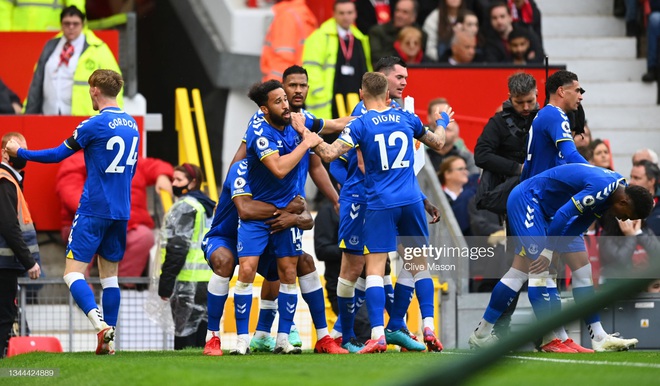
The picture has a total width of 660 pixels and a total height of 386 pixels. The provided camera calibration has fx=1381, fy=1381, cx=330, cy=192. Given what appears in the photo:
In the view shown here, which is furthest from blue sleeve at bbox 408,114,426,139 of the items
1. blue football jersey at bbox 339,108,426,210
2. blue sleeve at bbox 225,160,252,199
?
blue sleeve at bbox 225,160,252,199

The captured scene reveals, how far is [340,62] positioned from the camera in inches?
671

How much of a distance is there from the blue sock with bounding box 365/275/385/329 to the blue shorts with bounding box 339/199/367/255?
45 cm

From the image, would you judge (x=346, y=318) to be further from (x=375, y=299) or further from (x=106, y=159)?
(x=106, y=159)

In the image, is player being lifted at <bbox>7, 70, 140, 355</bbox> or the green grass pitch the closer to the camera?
the green grass pitch

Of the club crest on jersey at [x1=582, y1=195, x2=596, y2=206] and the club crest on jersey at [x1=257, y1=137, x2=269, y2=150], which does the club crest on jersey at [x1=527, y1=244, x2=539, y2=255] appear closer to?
the club crest on jersey at [x1=582, y1=195, x2=596, y2=206]

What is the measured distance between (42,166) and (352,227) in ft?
19.3

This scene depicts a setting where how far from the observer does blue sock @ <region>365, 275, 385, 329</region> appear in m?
10.7

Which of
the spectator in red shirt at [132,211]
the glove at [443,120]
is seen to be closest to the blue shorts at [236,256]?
the glove at [443,120]

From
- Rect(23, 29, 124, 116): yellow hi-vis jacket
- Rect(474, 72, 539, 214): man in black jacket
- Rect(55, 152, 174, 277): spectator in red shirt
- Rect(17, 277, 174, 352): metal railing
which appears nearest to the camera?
Rect(474, 72, 539, 214): man in black jacket

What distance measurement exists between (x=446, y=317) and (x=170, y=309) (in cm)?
285

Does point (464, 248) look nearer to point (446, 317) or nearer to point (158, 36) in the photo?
point (446, 317)

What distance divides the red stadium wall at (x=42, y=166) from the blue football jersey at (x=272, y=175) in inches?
217

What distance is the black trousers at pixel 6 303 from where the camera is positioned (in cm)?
1223

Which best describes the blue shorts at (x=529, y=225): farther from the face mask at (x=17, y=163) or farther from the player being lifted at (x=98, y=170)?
the face mask at (x=17, y=163)
